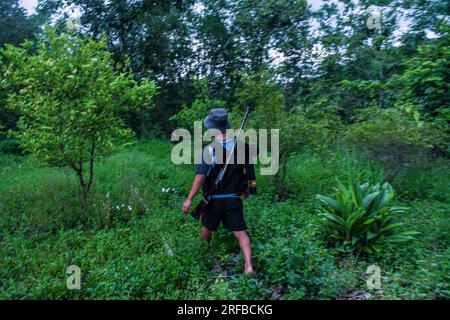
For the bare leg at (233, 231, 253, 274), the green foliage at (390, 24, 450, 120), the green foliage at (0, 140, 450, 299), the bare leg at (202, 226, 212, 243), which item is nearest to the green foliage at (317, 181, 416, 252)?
the green foliage at (0, 140, 450, 299)

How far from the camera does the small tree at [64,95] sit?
231 inches

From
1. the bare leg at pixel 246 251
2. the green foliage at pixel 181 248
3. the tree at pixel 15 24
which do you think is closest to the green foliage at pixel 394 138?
the green foliage at pixel 181 248

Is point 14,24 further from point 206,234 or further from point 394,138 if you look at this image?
point 394,138

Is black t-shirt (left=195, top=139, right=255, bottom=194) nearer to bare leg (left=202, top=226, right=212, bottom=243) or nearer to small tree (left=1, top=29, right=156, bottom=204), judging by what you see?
bare leg (left=202, top=226, right=212, bottom=243)

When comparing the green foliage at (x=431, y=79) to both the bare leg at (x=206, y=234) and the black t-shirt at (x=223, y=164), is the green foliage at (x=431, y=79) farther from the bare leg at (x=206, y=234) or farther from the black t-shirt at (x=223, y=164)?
the bare leg at (x=206, y=234)

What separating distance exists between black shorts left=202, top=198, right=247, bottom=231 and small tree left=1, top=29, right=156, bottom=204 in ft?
8.24

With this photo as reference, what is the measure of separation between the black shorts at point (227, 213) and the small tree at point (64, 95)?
98.9 inches

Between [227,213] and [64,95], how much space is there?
3280mm

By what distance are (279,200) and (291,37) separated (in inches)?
270

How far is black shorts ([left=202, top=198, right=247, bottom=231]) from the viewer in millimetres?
4492

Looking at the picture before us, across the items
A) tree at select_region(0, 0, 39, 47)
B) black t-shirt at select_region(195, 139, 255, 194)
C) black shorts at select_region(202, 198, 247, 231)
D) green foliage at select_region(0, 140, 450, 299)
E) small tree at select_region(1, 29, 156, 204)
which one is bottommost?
green foliage at select_region(0, 140, 450, 299)

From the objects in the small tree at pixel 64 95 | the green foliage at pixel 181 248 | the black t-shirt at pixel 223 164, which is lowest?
the green foliage at pixel 181 248

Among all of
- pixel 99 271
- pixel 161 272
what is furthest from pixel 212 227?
pixel 99 271

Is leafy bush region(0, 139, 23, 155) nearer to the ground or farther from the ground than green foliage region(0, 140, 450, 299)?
farther from the ground
